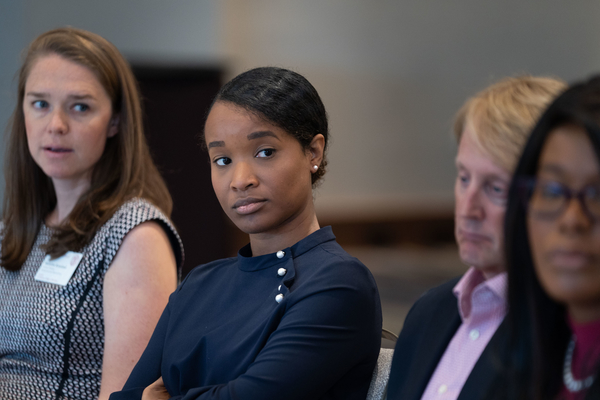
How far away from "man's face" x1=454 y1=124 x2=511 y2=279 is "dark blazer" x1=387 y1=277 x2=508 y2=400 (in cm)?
12

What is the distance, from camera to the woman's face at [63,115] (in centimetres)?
199

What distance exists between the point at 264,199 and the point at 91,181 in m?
0.96

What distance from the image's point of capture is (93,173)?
2123 millimetres

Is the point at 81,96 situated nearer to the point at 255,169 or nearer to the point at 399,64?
the point at 255,169

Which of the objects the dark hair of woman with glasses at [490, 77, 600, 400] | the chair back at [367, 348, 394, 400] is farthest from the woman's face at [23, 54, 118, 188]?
the dark hair of woman with glasses at [490, 77, 600, 400]

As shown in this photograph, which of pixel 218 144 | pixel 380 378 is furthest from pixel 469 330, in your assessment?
pixel 218 144

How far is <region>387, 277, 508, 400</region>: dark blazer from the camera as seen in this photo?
3.33 feet

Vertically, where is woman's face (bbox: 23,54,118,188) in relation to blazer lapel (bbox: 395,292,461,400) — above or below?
above

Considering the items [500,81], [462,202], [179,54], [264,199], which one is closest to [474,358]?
[462,202]

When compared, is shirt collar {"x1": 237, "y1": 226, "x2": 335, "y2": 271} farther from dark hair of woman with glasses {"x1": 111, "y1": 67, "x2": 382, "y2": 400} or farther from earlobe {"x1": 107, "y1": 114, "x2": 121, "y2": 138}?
earlobe {"x1": 107, "y1": 114, "x2": 121, "y2": 138}

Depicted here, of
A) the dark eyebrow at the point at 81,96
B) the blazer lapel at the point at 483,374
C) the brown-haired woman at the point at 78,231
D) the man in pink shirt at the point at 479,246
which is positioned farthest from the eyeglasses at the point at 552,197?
the dark eyebrow at the point at 81,96

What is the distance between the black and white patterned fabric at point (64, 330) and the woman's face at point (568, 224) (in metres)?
1.40

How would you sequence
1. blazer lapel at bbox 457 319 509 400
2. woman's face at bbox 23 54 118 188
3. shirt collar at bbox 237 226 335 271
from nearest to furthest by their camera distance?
1. blazer lapel at bbox 457 319 509 400
2. shirt collar at bbox 237 226 335 271
3. woman's face at bbox 23 54 118 188

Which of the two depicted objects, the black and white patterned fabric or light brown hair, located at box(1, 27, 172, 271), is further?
light brown hair, located at box(1, 27, 172, 271)
